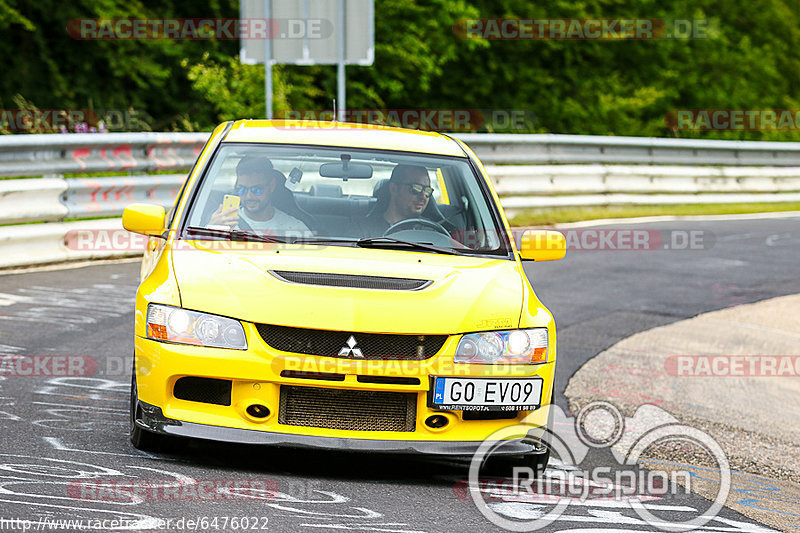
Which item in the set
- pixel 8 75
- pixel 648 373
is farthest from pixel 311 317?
pixel 8 75

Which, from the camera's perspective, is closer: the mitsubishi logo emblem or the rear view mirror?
the mitsubishi logo emblem

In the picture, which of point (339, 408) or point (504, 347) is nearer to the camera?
point (339, 408)

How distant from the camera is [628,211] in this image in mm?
19781

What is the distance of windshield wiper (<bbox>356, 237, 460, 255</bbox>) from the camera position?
6191 millimetres

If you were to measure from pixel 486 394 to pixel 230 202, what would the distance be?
1.81 metres

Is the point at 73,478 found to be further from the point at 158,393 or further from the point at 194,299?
the point at 194,299

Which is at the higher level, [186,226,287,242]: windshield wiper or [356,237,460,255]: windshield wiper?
[186,226,287,242]: windshield wiper

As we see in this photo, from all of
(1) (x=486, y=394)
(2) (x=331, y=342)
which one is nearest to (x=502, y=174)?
(1) (x=486, y=394)

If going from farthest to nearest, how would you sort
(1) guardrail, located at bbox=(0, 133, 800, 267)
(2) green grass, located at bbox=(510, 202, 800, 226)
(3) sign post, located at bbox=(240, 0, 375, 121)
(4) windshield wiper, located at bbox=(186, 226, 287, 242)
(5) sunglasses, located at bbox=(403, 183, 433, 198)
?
(3) sign post, located at bbox=(240, 0, 375, 121) → (2) green grass, located at bbox=(510, 202, 800, 226) → (1) guardrail, located at bbox=(0, 133, 800, 267) → (5) sunglasses, located at bbox=(403, 183, 433, 198) → (4) windshield wiper, located at bbox=(186, 226, 287, 242)

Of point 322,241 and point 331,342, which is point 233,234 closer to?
point 322,241

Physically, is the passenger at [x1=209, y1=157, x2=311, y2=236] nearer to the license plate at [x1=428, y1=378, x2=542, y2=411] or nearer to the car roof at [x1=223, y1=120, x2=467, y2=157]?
the car roof at [x1=223, y1=120, x2=467, y2=157]

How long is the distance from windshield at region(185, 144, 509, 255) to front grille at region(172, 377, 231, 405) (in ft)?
3.24

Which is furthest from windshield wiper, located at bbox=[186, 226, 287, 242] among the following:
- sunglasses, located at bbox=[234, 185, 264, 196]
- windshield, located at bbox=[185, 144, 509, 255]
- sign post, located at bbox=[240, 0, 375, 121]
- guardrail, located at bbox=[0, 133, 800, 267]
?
sign post, located at bbox=[240, 0, 375, 121]

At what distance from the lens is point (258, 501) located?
196 inches
